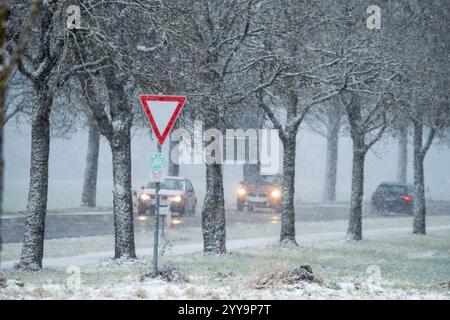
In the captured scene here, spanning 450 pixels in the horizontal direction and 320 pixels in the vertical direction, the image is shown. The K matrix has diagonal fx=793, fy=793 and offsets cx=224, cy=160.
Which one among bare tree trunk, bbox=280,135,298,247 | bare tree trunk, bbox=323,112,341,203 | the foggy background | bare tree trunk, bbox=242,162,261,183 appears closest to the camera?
bare tree trunk, bbox=280,135,298,247

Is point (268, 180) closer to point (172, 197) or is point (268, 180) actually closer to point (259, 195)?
point (259, 195)

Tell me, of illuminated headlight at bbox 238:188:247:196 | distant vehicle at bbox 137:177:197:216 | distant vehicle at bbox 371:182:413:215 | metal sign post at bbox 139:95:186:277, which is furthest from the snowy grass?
distant vehicle at bbox 371:182:413:215

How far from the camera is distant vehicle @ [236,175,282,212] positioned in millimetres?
38719

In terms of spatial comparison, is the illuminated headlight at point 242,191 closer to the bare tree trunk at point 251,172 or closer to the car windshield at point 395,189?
the bare tree trunk at point 251,172

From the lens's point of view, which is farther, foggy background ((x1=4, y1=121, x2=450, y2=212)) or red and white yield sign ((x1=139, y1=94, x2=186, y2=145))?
foggy background ((x1=4, y1=121, x2=450, y2=212))

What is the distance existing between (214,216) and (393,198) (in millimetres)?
24050

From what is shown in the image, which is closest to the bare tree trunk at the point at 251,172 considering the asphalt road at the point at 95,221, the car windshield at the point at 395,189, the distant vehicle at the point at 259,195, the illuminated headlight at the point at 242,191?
the distant vehicle at the point at 259,195

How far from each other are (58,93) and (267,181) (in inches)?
991

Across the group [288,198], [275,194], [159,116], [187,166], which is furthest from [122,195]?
[187,166]

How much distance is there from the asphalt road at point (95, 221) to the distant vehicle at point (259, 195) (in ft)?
1.62

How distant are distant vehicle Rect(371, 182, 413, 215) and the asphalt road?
1.84 meters

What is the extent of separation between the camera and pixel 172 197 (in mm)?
34219

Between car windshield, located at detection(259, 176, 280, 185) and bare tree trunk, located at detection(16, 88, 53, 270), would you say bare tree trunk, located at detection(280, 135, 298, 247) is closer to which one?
bare tree trunk, located at detection(16, 88, 53, 270)

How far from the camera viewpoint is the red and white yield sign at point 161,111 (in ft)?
39.1
